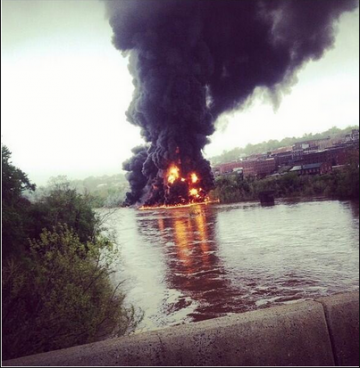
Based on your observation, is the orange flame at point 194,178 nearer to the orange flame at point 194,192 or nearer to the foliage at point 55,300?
the orange flame at point 194,192

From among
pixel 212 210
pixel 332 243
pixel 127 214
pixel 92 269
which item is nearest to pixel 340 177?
pixel 332 243

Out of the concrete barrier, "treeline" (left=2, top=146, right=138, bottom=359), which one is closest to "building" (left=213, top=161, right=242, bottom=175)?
"treeline" (left=2, top=146, right=138, bottom=359)

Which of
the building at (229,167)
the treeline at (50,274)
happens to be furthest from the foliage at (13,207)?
the building at (229,167)

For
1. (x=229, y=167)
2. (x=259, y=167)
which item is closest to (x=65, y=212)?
(x=229, y=167)

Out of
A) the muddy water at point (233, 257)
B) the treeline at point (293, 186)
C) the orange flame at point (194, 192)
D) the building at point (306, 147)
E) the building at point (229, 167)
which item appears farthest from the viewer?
the orange flame at point (194, 192)

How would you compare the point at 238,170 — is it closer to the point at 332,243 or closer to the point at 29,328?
the point at 332,243

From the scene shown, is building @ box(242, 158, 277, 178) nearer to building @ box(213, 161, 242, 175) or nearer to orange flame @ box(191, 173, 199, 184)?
building @ box(213, 161, 242, 175)
